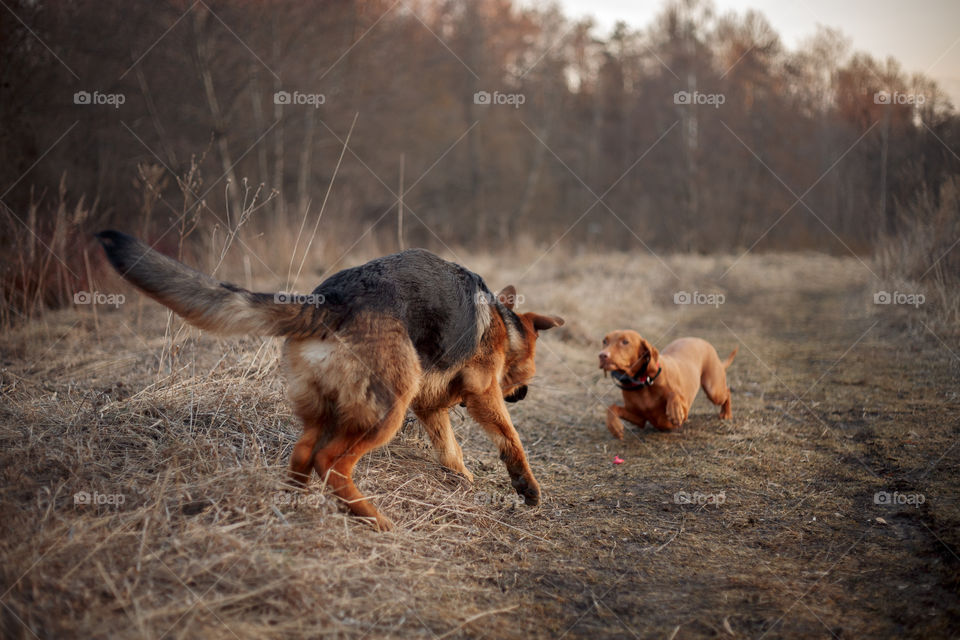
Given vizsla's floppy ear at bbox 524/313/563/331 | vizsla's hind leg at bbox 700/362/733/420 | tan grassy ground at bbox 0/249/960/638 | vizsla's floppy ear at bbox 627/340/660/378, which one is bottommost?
tan grassy ground at bbox 0/249/960/638

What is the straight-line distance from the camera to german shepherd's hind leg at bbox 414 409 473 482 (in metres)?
4.23

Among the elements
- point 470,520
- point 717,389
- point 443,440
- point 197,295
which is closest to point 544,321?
point 443,440

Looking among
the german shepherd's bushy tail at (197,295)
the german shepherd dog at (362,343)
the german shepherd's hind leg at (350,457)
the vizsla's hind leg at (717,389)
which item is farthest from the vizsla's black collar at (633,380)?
the german shepherd's bushy tail at (197,295)

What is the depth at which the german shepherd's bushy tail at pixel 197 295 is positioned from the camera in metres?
2.75

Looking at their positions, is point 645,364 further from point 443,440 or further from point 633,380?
point 443,440

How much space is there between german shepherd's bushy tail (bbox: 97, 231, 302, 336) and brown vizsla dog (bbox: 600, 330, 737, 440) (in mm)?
2767

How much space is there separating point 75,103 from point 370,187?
31.7ft

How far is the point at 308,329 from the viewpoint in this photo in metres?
3.27

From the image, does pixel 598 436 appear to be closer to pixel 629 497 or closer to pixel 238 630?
pixel 629 497

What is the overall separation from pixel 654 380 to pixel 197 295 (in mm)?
3717

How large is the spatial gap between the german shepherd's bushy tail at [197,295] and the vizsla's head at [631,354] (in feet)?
9.08

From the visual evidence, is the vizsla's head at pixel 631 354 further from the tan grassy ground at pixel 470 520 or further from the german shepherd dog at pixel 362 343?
the german shepherd dog at pixel 362 343

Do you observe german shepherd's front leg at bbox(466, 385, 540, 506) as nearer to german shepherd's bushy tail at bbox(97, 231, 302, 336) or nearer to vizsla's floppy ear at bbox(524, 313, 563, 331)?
vizsla's floppy ear at bbox(524, 313, 563, 331)

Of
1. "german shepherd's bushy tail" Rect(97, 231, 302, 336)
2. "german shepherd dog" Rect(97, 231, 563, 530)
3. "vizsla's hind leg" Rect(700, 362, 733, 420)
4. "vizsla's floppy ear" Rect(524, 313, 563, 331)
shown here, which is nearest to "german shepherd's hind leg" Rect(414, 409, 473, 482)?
→ "german shepherd dog" Rect(97, 231, 563, 530)
